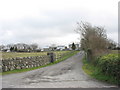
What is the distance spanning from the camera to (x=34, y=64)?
1780 cm

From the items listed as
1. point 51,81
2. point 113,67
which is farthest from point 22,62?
point 113,67

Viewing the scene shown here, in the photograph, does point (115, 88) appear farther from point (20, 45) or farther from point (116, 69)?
point (20, 45)

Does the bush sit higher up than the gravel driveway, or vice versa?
the bush

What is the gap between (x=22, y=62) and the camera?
15.6 metres

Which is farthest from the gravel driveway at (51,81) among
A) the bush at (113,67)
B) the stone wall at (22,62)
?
the stone wall at (22,62)

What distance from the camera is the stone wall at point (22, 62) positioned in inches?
533

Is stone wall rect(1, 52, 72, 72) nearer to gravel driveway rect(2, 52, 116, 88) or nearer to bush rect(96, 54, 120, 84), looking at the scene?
gravel driveway rect(2, 52, 116, 88)

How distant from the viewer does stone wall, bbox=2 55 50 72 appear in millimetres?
13533

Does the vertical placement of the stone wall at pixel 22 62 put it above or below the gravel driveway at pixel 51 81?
above

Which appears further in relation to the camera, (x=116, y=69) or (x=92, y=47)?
(x=92, y=47)

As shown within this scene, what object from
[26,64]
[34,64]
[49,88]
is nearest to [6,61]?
[26,64]

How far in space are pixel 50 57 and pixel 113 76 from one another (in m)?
15.8

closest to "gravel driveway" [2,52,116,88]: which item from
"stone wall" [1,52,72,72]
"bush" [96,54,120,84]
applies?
"bush" [96,54,120,84]

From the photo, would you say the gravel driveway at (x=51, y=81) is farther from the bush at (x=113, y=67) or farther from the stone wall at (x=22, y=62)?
the stone wall at (x=22, y=62)
